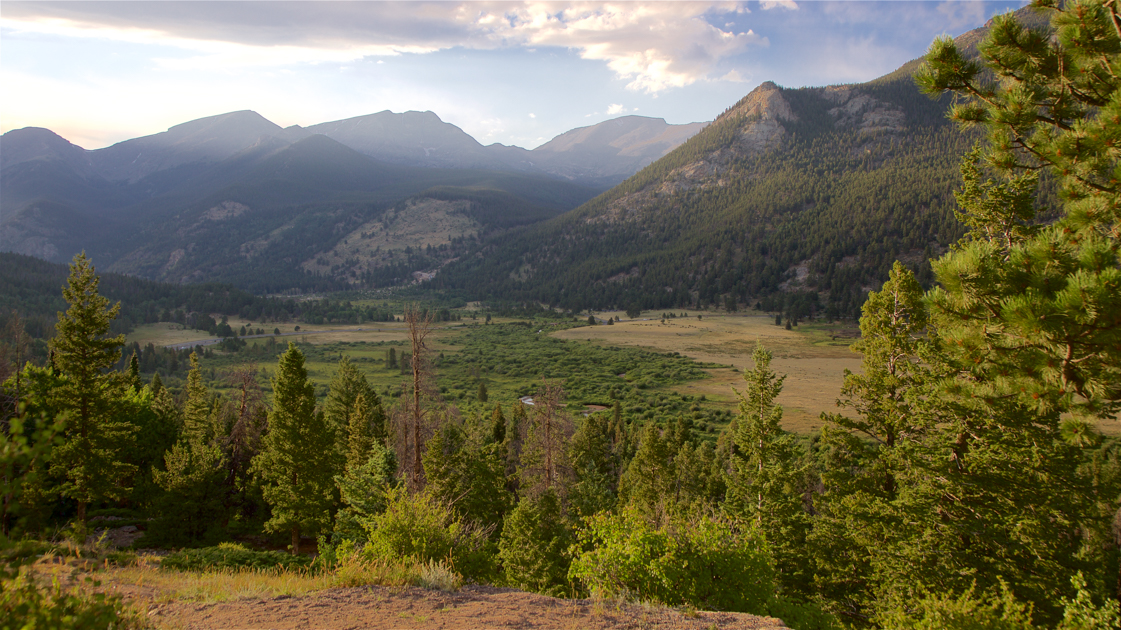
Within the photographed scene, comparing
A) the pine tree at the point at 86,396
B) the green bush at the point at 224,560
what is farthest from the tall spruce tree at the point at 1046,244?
the pine tree at the point at 86,396

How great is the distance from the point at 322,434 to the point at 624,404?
170 feet

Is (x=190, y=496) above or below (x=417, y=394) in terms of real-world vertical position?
below

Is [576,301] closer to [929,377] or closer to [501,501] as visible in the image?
[501,501]

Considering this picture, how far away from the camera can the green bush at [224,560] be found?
13.8m

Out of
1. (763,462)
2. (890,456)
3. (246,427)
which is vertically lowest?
(246,427)

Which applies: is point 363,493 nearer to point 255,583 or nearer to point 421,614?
point 255,583

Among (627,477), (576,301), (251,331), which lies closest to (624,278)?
(576,301)

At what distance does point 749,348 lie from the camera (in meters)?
108

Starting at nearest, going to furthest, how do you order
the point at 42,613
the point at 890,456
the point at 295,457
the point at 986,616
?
the point at 42,613
the point at 986,616
the point at 890,456
the point at 295,457

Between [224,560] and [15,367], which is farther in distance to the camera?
[15,367]

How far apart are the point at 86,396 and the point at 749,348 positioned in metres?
104

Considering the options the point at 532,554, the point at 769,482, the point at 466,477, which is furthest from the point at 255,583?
the point at 769,482

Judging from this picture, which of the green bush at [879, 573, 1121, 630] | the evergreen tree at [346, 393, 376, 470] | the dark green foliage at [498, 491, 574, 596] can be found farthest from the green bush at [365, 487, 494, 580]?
the evergreen tree at [346, 393, 376, 470]

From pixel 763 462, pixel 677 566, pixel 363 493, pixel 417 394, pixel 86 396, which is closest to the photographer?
pixel 677 566
